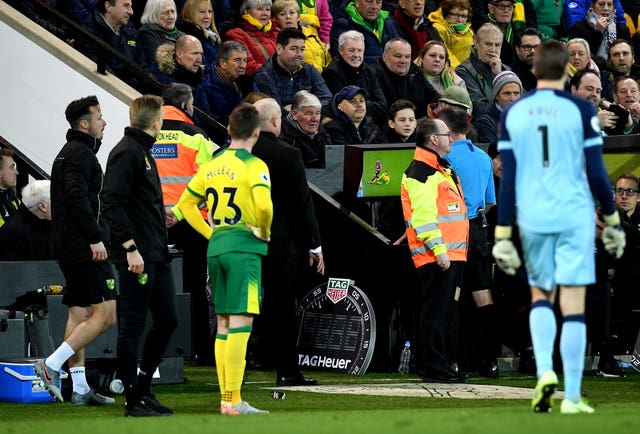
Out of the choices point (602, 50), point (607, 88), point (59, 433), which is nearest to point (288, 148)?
point (59, 433)

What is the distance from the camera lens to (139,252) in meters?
10.1

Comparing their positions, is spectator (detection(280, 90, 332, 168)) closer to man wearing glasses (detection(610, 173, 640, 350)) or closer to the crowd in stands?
the crowd in stands

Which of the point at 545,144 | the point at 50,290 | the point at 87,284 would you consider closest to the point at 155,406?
the point at 87,284

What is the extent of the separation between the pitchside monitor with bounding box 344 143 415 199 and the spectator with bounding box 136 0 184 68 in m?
2.94

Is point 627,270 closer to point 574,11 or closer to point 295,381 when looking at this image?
point 295,381

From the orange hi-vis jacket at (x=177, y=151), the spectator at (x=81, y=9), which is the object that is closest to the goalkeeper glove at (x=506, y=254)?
the orange hi-vis jacket at (x=177, y=151)

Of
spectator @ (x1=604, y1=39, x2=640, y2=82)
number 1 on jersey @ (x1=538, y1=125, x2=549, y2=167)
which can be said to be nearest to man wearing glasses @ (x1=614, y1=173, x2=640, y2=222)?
spectator @ (x1=604, y1=39, x2=640, y2=82)

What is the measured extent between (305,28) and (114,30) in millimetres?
2758

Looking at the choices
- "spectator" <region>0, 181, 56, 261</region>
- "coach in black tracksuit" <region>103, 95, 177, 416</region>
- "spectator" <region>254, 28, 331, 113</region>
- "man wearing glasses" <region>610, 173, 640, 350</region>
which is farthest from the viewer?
"spectator" <region>254, 28, 331, 113</region>

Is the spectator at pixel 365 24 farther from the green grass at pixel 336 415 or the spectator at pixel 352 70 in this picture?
the green grass at pixel 336 415

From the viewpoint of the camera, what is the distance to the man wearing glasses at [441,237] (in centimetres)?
1294

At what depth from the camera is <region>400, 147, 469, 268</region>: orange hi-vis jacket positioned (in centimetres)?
1284

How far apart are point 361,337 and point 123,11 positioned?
4881 millimetres

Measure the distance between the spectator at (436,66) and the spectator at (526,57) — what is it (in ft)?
5.68
